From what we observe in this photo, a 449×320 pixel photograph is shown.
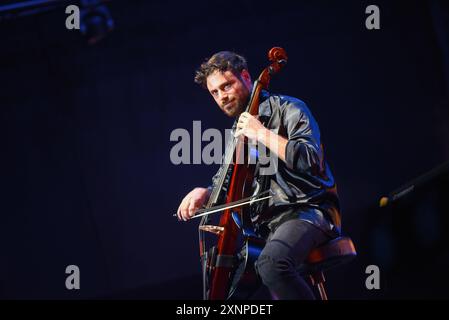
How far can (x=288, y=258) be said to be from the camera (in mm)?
1802

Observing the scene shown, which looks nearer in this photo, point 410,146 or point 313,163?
point 313,163

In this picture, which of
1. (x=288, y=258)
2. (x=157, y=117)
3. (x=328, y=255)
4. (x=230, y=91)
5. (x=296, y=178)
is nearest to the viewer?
(x=288, y=258)

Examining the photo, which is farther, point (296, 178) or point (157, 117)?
point (157, 117)

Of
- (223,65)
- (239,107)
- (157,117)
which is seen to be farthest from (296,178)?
(157,117)

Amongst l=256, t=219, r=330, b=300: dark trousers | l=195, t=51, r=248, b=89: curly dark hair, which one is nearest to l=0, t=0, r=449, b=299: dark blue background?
l=195, t=51, r=248, b=89: curly dark hair

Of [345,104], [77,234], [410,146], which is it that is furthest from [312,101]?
[77,234]

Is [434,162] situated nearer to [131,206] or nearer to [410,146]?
[410,146]

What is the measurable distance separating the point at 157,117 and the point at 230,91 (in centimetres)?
170

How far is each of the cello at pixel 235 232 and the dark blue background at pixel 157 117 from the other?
4.87 ft

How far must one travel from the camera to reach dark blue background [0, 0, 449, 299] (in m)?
3.63

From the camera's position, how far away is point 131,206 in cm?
401

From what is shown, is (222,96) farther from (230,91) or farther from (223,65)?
(223,65)
